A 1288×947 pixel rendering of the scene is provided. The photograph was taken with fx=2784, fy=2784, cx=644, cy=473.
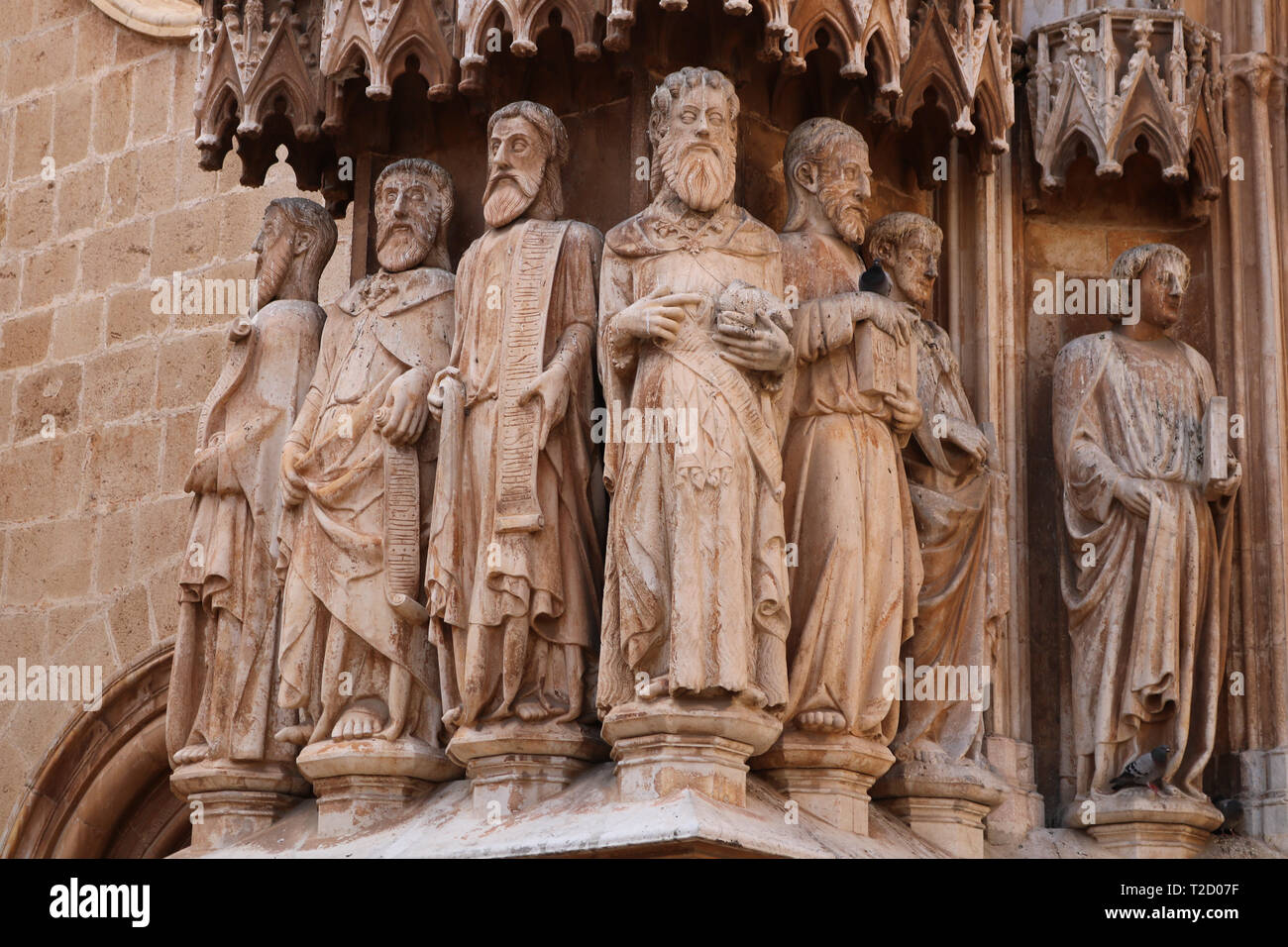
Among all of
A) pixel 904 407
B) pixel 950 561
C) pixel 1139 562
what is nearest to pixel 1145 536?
pixel 1139 562

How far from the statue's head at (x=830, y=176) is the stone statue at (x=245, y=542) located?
5.55 feet

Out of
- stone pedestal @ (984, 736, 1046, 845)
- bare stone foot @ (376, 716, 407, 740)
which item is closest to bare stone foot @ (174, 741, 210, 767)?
bare stone foot @ (376, 716, 407, 740)

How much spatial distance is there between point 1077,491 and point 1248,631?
740mm

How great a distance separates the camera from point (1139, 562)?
29.2 feet

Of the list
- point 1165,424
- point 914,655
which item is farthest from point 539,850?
point 1165,424

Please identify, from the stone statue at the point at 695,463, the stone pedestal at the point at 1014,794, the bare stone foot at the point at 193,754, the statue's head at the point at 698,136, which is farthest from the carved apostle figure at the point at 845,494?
the bare stone foot at the point at 193,754

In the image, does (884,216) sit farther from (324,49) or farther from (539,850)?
(539,850)

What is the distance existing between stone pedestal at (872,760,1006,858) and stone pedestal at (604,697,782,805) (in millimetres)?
806

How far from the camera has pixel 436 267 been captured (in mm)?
8922

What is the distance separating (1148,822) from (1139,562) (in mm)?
837

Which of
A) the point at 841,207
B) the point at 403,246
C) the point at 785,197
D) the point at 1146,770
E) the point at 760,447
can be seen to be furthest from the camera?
the point at 785,197

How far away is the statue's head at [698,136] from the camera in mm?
8297

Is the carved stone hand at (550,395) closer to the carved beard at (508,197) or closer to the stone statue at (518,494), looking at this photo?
the stone statue at (518,494)

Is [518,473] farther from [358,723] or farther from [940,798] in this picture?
[940,798]
